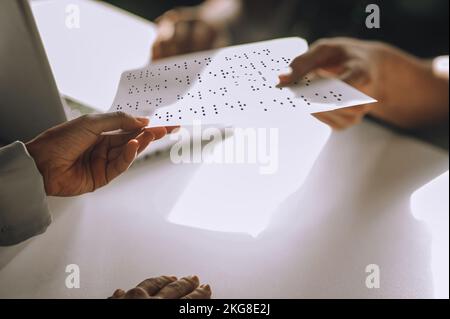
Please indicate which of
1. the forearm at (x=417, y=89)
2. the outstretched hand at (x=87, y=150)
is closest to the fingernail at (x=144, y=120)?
the outstretched hand at (x=87, y=150)

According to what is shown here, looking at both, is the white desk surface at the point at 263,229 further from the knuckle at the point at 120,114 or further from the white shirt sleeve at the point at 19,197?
the knuckle at the point at 120,114

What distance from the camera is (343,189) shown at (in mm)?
690

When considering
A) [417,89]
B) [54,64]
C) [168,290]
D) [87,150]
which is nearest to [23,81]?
[87,150]

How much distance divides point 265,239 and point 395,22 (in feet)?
1.98

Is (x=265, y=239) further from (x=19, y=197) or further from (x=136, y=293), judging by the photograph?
(x=19, y=197)

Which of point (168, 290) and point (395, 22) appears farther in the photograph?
point (395, 22)

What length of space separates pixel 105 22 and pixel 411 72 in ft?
2.19

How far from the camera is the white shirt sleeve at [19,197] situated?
523mm

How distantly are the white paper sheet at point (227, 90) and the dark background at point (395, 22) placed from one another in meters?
0.40

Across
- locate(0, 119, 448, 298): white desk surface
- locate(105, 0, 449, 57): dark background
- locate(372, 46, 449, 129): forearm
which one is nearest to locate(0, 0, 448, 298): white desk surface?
locate(0, 119, 448, 298): white desk surface

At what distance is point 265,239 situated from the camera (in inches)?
24.7

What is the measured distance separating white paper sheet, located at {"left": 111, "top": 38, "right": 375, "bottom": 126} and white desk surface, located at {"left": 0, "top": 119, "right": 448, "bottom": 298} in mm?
191

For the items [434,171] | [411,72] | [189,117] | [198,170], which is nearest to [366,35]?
[411,72]

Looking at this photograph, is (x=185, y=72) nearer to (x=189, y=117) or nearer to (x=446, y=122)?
(x=189, y=117)
